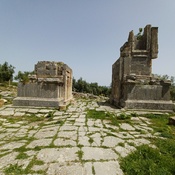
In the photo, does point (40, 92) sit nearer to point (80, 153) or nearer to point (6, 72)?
point (80, 153)

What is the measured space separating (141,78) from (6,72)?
89.0 feet

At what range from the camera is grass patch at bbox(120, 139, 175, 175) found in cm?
219

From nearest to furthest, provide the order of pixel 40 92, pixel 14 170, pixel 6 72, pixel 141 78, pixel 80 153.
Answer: pixel 14 170, pixel 80 153, pixel 40 92, pixel 141 78, pixel 6 72

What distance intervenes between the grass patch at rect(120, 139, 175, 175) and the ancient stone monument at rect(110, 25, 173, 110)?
531 centimetres

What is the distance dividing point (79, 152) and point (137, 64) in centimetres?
795

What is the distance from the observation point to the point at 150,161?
246 cm

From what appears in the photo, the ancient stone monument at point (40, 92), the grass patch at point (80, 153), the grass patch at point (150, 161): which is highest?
the ancient stone monument at point (40, 92)

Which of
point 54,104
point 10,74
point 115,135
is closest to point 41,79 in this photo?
point 54,104

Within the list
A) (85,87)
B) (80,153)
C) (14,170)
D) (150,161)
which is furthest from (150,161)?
A: (85,87)

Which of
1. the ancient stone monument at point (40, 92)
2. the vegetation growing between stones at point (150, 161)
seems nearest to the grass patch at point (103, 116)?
the vegetation growing between stones at point (150, 161)

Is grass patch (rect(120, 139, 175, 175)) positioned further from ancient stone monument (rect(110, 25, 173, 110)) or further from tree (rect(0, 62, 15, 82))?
tree (rect(0, 62, 15, 82))

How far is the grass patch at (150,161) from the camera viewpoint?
219 centimetres

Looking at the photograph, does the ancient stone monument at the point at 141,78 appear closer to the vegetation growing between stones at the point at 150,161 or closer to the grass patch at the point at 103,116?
the grass patch at the point at 103,116

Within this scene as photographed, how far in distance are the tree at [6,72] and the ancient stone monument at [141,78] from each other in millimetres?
25710
